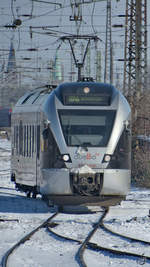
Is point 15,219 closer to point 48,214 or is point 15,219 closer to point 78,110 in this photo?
point 48,214

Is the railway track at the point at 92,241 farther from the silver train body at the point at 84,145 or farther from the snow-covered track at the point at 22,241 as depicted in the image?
the silver train body at the point at 84,145

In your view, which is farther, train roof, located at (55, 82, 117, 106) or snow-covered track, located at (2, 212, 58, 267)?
train roof, located at (55, 82, 117, 106)

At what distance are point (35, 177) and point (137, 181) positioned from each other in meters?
8.39

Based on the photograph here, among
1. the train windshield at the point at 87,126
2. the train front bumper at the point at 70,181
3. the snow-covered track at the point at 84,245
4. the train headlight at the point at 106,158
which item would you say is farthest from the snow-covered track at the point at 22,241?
the train windshield at the point at 87,126

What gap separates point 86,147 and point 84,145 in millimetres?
70

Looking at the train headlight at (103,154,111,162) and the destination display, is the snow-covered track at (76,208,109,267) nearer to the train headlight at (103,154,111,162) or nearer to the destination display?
the train headlight at (103,154,111,162)

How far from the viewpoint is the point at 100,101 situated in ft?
50.9

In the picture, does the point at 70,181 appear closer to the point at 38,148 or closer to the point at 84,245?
the point at 38,148

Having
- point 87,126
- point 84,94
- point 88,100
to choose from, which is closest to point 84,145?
point 87,126

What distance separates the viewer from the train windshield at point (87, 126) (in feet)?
49.5

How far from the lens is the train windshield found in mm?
15086

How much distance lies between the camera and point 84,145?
15008mm

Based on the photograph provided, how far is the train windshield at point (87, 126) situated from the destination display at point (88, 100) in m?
0.22

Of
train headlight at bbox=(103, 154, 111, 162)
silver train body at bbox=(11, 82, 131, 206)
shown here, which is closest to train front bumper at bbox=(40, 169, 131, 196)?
silver train body at bbox=(11, 82, 131, 206)
